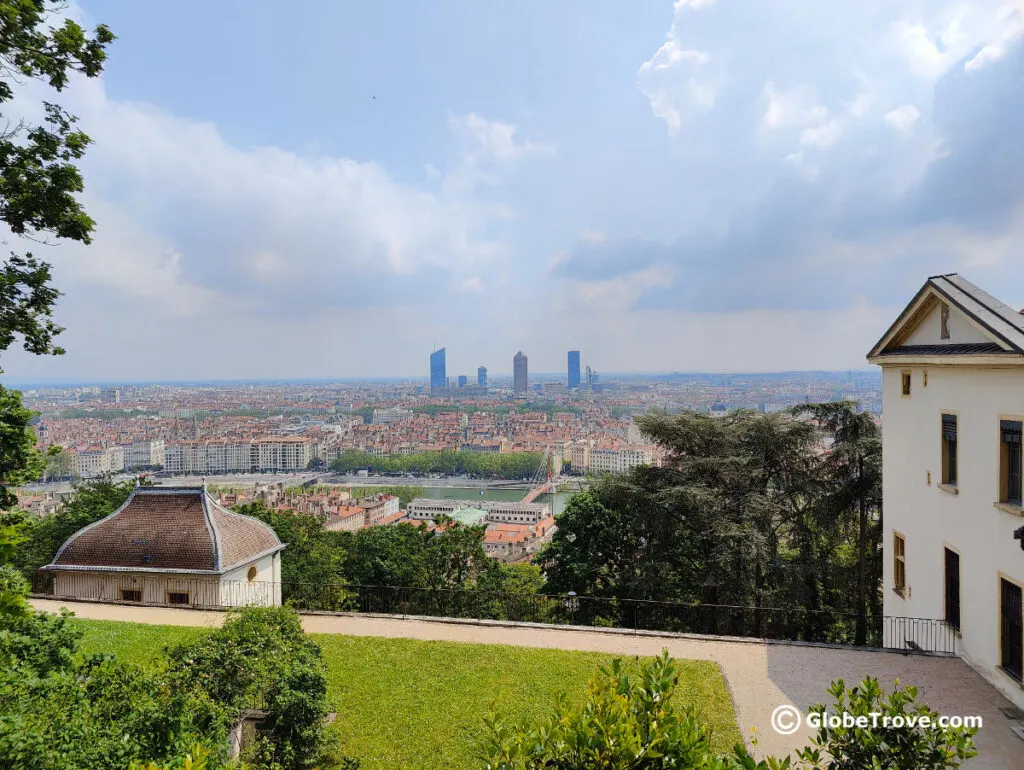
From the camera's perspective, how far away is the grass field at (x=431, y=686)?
6402 millimetres

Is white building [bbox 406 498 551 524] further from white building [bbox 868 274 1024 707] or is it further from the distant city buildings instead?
white building [bbox 868 274 1024 707]

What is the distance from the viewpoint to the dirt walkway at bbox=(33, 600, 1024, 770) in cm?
649

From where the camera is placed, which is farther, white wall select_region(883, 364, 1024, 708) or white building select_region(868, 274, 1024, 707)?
white wall select_region(883, 364, 1024, 708)

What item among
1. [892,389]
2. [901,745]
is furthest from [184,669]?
[892,389]

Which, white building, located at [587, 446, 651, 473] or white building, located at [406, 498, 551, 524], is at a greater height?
white building, located at [587, 446, 651, 473]

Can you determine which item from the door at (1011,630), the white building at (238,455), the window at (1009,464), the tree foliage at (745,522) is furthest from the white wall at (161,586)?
the white building at (238,455)

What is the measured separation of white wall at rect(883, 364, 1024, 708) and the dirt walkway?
0.59 meters

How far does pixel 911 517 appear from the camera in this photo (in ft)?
31.8

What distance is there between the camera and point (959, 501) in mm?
8336

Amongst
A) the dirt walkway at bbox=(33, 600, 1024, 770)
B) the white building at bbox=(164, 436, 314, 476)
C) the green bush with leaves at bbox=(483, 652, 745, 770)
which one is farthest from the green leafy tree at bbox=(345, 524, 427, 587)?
the white building at bbox=(164, 436, 314, 476)

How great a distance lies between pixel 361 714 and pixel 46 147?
7169mm

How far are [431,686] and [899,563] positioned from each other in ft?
26.1

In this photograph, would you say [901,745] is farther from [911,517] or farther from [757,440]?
[757,440]

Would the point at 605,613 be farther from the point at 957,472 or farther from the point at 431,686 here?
the point at 957,472
